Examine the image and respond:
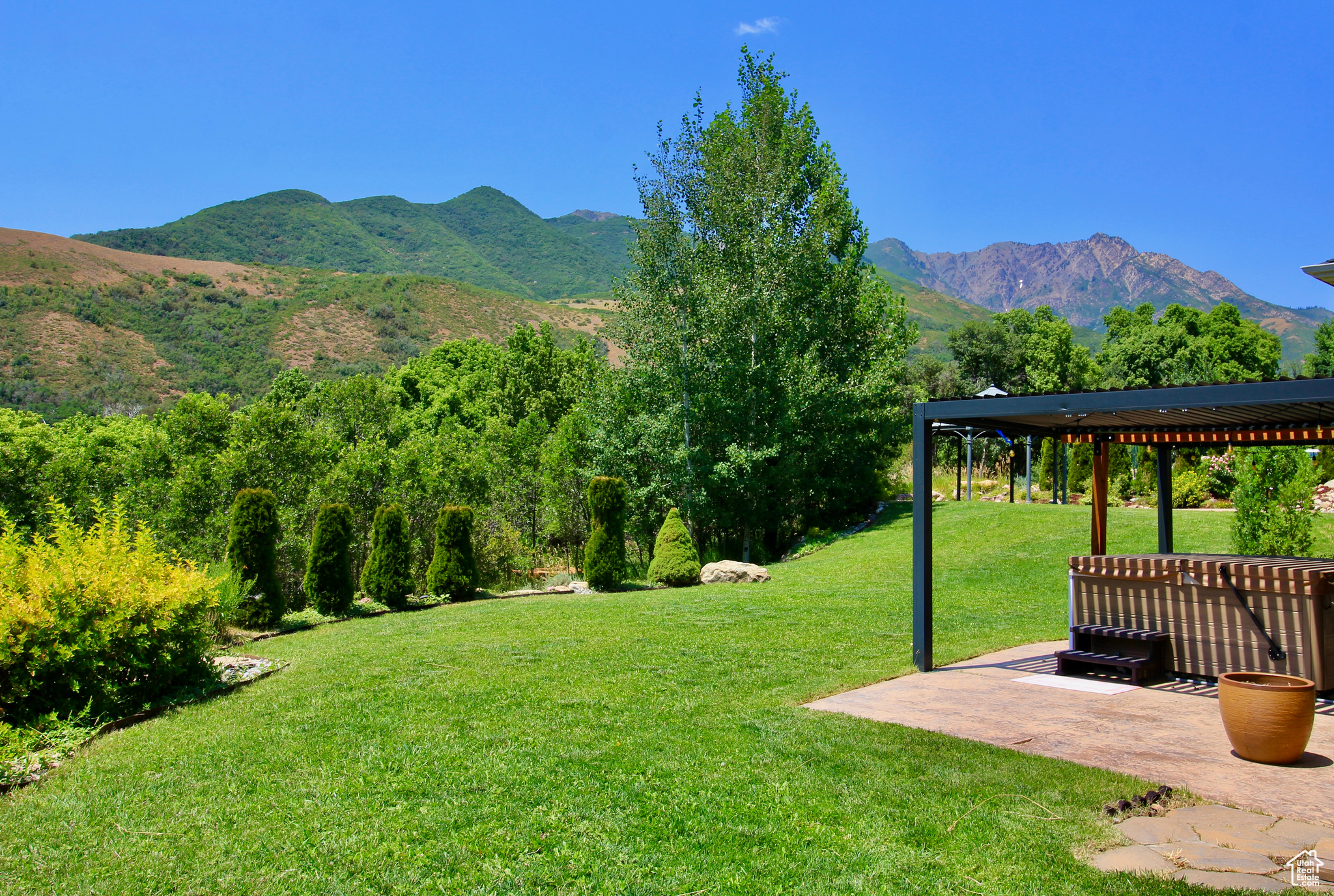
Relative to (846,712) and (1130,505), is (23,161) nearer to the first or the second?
(846,712)

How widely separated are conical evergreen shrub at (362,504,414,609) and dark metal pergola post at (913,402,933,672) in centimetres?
853

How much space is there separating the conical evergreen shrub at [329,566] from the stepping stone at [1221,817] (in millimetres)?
10836

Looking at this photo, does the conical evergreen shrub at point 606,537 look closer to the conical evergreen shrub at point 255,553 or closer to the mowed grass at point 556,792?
the conical evergreen shrub at point 255,553

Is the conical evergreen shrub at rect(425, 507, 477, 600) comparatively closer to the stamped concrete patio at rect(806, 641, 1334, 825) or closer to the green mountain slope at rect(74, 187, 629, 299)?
the stamped concrete patio at rect(806, 641, 1334, 825)

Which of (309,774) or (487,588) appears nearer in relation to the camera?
(309,774)

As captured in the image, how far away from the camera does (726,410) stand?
19.4m

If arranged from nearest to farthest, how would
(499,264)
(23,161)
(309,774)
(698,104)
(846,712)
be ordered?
(309,774)
(846,712)
(698,104)
(23,161)
(499,264)

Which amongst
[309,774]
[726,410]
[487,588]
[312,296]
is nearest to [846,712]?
[309,774]

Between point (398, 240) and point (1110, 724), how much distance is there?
5186 inches

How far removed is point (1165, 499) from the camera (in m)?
10.2

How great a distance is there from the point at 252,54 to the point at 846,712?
1767cm

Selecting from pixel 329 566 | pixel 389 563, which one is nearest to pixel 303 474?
pixel 389 563

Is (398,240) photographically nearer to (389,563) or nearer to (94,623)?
(389,563)

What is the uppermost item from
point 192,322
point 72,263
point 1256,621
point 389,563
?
point 72,263
